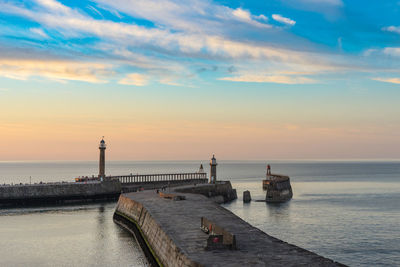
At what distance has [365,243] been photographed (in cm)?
3675

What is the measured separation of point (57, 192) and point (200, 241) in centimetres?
4410

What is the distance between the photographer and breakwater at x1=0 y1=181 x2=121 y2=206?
59.2 metres

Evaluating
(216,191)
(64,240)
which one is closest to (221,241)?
(64,240)

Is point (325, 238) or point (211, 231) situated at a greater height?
point (211, 231)

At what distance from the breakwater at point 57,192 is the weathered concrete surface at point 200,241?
82.7 ft

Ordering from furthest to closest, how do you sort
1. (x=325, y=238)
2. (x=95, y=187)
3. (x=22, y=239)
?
(x=95, y=187) → (x=325, y=238) → (x=22, y=239)

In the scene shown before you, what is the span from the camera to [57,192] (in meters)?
63.2

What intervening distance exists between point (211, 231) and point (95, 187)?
45.3 meters

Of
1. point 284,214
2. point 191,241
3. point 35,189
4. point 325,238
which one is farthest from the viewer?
point 35,189

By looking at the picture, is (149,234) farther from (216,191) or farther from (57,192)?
(216,191)

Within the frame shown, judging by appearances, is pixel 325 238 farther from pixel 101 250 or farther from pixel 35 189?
pixel 35 189

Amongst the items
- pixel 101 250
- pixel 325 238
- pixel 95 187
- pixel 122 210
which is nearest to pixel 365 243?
pixel 325 238

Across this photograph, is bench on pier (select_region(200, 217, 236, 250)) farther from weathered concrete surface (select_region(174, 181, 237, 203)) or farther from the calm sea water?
weathered concrete surface (select_region(174, 181, 237, 203))

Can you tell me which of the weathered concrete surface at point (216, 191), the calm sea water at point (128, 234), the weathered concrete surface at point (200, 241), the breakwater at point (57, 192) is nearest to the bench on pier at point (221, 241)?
the weathered concrete surface at point (200, 241)
